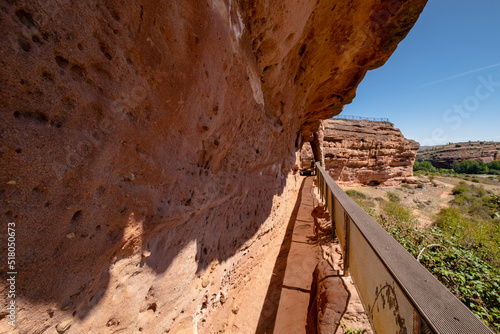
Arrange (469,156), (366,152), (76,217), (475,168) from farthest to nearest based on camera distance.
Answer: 1. (469,156)
2. (475,168)
3. (366,152)
4. (76,217)

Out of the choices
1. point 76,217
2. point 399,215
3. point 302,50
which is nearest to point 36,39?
point 76,217

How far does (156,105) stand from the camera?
154cm

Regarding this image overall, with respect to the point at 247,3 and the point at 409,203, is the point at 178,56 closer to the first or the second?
the point at 247,3

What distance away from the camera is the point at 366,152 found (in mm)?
19141

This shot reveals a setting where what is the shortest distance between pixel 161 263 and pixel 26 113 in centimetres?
151

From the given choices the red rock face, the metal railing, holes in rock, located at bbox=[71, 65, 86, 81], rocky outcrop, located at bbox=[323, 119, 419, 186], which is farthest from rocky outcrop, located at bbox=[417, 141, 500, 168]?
holes in rock, located at bbox=[71, 65, 86, 81]

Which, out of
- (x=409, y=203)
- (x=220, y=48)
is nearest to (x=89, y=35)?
(x=220, y=48)

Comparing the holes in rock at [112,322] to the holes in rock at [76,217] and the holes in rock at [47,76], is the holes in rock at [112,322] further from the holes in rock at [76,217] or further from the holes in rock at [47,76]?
the holes in rock at [47,76]

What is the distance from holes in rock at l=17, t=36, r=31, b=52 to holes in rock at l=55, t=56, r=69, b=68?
103mm

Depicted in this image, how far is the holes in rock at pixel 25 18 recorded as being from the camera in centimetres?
87

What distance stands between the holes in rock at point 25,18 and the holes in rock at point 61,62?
141 mm

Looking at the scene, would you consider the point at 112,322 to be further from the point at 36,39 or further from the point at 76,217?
the point at 36,39

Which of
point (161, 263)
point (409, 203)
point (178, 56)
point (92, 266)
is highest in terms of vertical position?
point (178, 56)

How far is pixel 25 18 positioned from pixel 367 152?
2219cm
